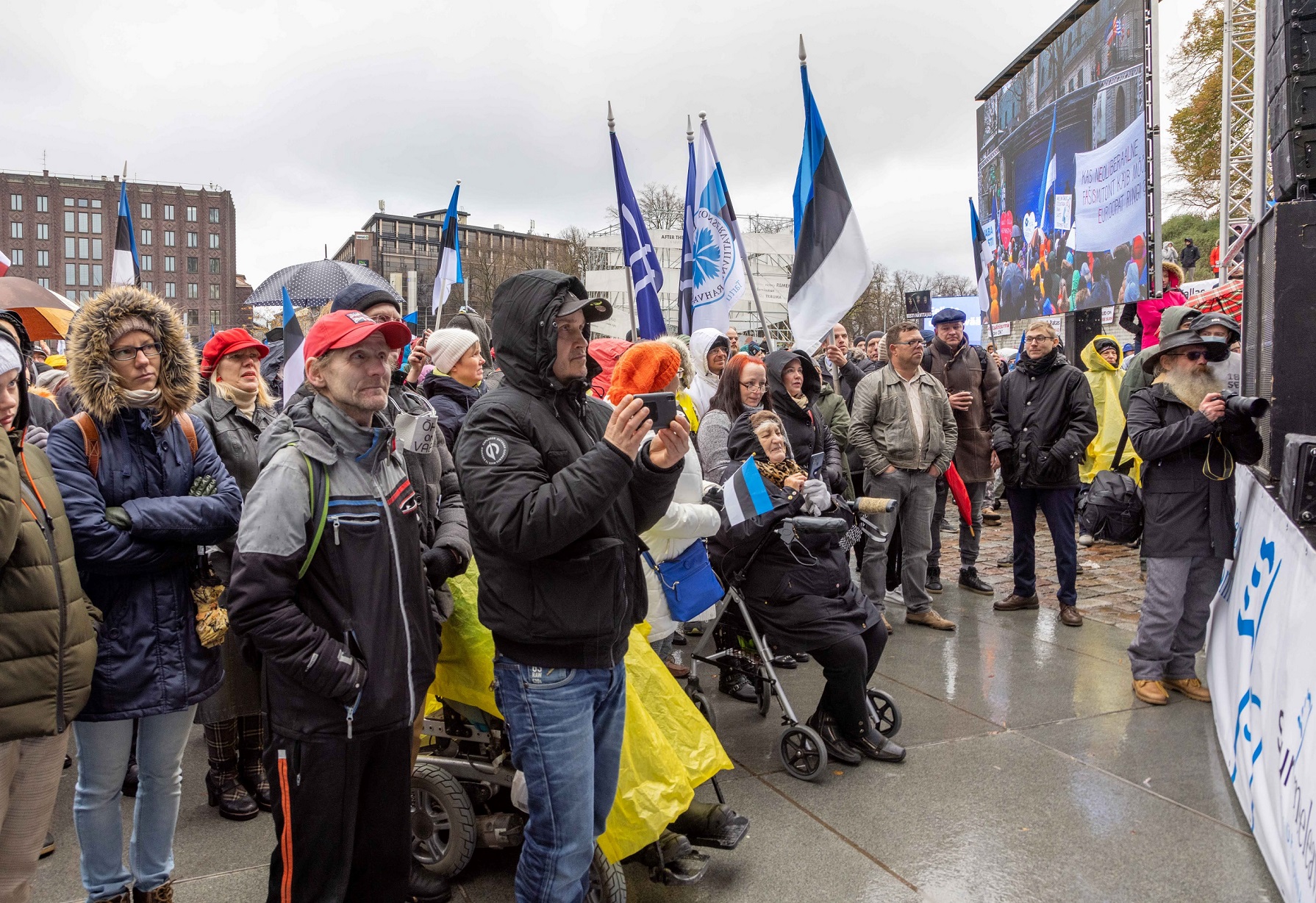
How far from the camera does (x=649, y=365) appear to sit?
138 inches

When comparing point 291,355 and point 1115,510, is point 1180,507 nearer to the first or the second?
point 1115,510

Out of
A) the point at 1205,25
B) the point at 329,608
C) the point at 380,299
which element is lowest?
the point at 329,608

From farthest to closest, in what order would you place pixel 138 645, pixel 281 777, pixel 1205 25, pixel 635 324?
pixel 1205 25
pixel 635 324
pixel 138 645
pixel 281 777

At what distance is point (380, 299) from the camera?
359cm

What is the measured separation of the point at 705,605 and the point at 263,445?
202cm

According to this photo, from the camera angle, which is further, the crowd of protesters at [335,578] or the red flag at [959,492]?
the red flag at [959,492]

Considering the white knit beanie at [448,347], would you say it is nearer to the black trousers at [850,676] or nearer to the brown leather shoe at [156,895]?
the black trousers at [850,676]

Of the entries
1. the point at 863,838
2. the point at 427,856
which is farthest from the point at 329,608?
the point at 863,838

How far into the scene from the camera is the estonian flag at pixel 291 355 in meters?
4.94

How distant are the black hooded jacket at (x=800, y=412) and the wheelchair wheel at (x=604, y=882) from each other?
320cm

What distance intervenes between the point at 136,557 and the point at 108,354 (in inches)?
26.7

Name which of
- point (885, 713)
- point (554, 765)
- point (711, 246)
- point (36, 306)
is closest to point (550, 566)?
point (554, 765)

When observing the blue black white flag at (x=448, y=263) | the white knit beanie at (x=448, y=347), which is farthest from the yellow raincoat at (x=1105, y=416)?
the blue black white flag at (x=448, y=263)

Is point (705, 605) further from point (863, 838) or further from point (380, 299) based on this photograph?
point (380, 299)
